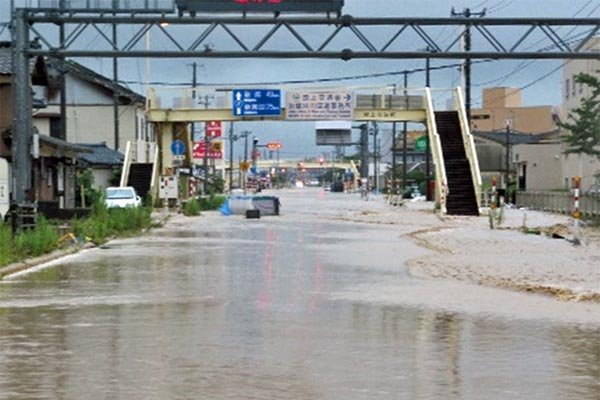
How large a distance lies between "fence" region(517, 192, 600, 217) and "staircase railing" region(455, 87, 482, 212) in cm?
398

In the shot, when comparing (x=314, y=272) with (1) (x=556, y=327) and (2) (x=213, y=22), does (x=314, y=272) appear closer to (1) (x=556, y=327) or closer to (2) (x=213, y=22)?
(1) (x=556, y=327)

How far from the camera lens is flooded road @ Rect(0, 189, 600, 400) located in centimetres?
962

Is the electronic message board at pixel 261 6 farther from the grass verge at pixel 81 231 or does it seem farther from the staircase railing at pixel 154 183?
the staircase railing at pixel 154 183

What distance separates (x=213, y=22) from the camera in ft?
105

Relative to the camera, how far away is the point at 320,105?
6431cm

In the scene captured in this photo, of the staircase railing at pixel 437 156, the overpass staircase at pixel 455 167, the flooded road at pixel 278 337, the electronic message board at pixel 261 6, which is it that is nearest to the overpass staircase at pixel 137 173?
the staircase railing at pixel 437 156

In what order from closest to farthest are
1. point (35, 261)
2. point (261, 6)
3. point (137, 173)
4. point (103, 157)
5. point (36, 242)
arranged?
point (35, 261), point (36, 242), point (261, 6), point (137, 173), point (103, 157)

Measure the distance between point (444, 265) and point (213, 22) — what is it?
1179cm

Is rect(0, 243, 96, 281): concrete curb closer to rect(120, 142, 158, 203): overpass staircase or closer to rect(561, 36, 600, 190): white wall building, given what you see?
rect(120, 142, 158, 203): overpass staircase

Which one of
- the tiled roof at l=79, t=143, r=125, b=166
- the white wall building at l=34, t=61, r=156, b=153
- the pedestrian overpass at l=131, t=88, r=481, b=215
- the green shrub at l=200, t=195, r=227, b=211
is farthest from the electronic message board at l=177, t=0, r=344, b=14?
the white wall building at l=34, t=61, r=156, b=153

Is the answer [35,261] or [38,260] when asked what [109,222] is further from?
[35,261]

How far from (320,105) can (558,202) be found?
1390 centimetres

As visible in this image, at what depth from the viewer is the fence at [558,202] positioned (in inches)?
1917

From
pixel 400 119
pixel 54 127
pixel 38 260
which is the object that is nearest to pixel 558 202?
pixel 400 119
